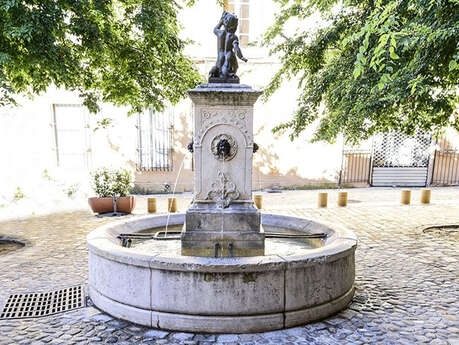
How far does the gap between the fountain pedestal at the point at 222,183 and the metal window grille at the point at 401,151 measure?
11633mm

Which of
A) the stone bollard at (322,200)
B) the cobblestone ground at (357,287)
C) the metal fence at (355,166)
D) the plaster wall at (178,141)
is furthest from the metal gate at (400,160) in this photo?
the cobblestone ground at (357,287)

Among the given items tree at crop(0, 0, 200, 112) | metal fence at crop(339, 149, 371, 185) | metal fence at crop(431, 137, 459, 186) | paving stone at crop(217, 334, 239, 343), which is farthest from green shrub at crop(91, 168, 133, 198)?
metal fence at crop(431, 137, 459, 186)

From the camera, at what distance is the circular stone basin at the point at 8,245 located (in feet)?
19.4

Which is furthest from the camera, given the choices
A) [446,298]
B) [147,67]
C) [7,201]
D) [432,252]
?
[7,201]

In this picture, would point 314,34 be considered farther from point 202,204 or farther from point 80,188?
point 80,188

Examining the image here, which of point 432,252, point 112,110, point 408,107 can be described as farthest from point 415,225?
point 112,110

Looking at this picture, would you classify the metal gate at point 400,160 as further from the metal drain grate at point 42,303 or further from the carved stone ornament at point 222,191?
the metal drain grate at point 42,303

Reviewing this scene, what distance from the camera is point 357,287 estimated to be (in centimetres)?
421

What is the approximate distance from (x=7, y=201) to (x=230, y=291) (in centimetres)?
1010

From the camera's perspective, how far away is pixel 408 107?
20.8ft

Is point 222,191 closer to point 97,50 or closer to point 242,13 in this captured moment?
point 97,50

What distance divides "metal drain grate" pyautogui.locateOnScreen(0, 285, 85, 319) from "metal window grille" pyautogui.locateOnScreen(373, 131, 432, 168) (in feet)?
42.7

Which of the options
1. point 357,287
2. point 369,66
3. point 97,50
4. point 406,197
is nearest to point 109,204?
point 97,50

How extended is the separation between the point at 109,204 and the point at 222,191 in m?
5.66
